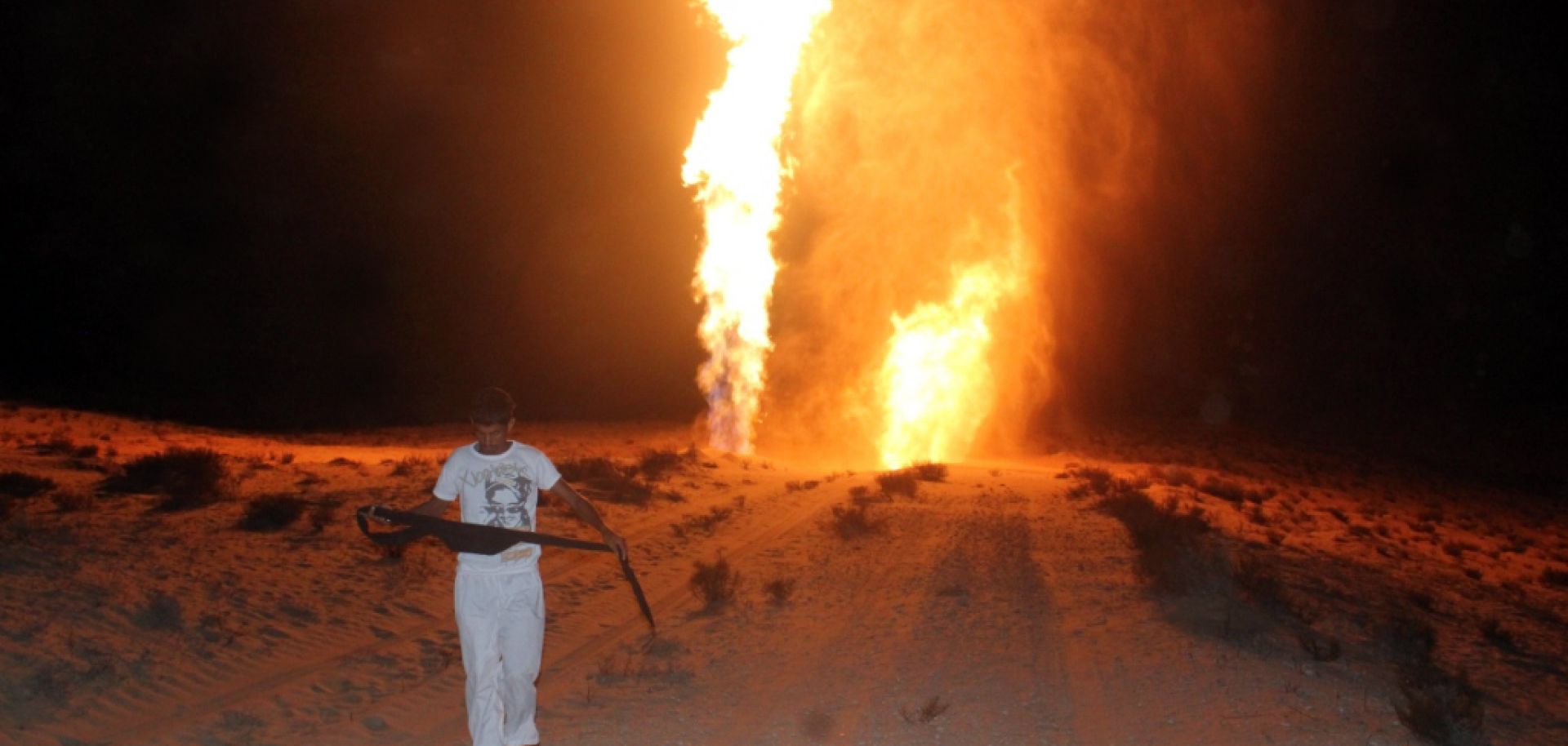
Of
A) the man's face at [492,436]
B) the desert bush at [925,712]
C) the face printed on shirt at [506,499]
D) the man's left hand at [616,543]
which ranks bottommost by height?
the desert bush at [925,712]

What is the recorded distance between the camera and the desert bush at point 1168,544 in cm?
1205

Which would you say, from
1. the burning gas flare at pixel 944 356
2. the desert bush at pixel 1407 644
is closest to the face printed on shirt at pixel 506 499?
the desert bush at pixel 1407 644

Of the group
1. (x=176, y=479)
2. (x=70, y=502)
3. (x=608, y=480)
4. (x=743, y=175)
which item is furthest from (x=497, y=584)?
(x=743, y=175)

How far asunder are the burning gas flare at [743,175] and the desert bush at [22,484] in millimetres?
14421

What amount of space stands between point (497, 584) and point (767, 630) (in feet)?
16.4

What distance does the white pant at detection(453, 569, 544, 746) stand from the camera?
6188mm

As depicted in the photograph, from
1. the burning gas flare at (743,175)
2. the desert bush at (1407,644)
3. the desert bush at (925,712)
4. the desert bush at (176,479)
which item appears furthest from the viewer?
the burning gas flare at (743,175)

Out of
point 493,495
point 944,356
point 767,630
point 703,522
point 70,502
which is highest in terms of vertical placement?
point 944,356

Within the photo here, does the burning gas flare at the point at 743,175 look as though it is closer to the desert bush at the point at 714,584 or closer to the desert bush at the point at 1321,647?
the desert bush at the point at 714,584

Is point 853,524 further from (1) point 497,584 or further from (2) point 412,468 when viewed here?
(1) point 497,584

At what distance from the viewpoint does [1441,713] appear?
7703 millimetres

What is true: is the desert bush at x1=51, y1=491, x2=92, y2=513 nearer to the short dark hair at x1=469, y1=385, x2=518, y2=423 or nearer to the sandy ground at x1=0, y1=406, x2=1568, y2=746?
the sandy ground at x1=0, y1=406, x2=1568, y2=746

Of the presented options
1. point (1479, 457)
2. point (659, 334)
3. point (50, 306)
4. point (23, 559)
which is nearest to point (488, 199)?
point (659, 334)

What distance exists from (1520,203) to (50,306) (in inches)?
2926
